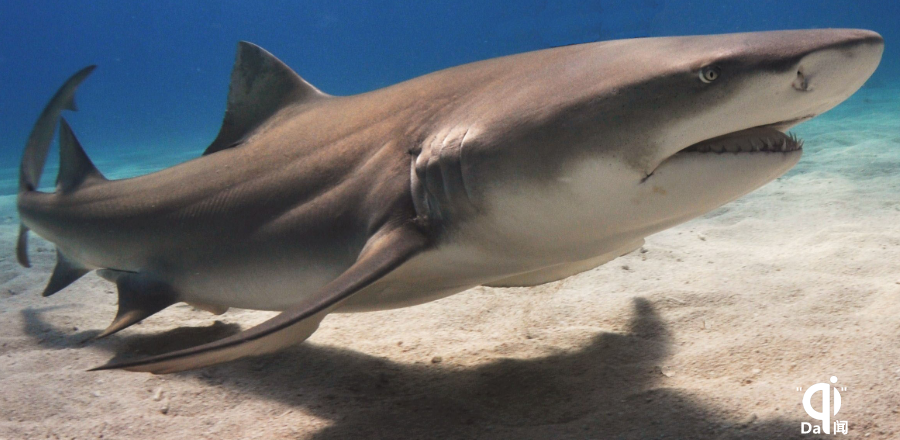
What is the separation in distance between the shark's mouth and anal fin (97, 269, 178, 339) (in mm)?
2745

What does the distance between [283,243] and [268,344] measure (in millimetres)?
741

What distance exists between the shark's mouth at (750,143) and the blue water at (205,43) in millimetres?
59898

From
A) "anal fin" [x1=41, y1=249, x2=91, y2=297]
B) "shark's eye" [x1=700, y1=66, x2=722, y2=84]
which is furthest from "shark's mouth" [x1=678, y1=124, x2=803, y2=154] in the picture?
"anal fin" [x1=41, y1=249, x2=91, y2=297]

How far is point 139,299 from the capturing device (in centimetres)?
309

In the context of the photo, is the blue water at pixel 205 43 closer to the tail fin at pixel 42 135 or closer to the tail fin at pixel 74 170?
the tail fin at pixel 42 135

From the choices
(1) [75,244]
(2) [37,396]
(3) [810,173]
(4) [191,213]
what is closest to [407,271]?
(4) [191,213]

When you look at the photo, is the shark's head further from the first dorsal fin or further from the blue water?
the blue water

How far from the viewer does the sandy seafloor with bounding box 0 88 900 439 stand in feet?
6.29

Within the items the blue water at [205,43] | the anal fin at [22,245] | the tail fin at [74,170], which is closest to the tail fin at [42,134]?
the anal fin at [22,245]

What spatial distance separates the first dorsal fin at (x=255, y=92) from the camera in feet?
11.0

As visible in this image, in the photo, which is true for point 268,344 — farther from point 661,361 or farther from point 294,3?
point 294,3

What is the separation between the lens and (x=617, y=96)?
1.64 meters

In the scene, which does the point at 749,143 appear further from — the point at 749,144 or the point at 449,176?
the point at 449,176

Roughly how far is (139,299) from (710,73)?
3.04 metres
